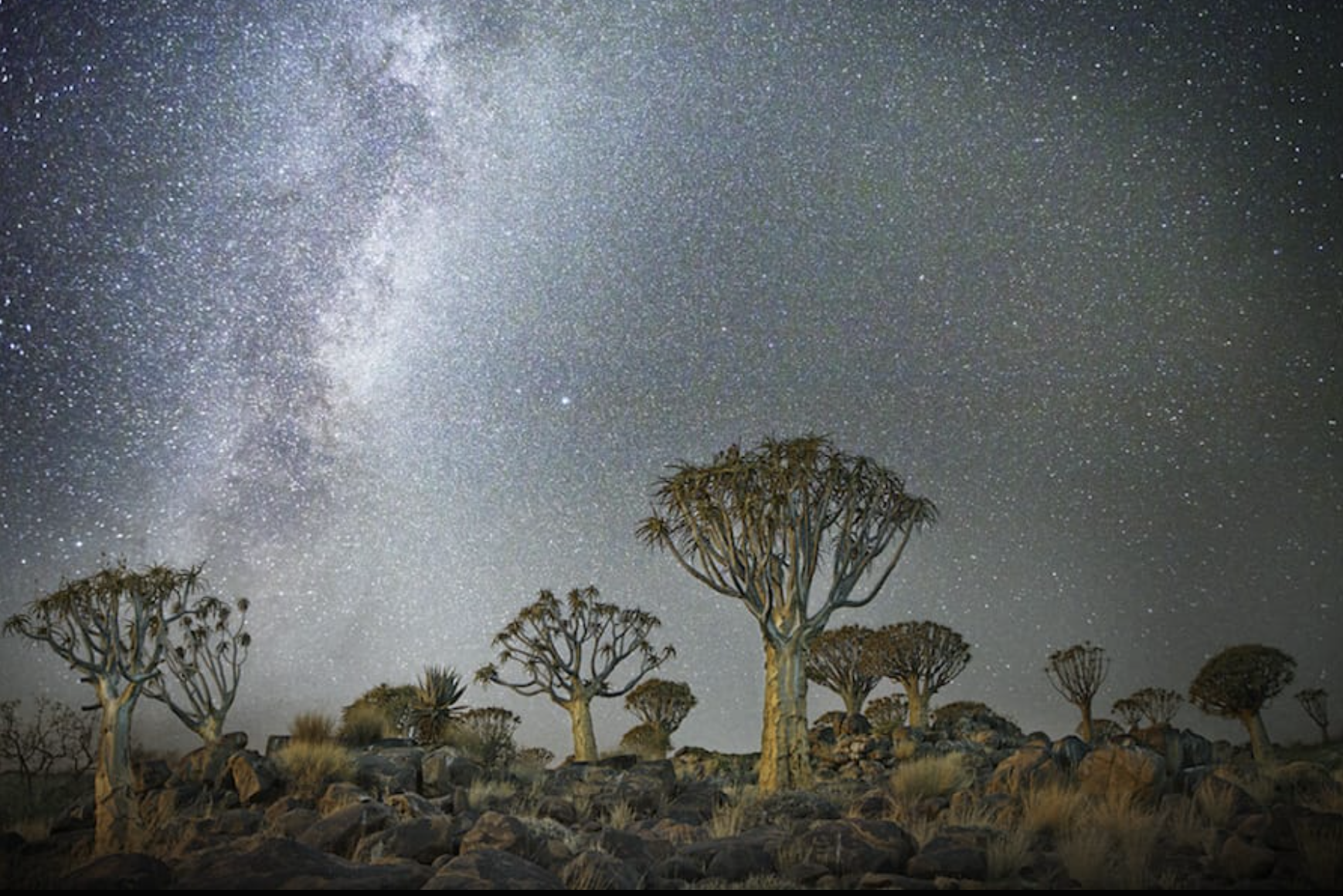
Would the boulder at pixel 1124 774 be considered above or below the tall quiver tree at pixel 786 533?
below

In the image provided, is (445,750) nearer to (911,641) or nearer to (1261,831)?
(1261,831)

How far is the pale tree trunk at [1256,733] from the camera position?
100 feet

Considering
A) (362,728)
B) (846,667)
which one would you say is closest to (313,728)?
(362,728)

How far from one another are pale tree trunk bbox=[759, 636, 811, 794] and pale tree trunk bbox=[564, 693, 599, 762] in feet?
39.5

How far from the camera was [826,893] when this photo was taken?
630 cm

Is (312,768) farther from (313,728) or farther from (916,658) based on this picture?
(916,658)

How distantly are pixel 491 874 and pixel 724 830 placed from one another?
166 inches

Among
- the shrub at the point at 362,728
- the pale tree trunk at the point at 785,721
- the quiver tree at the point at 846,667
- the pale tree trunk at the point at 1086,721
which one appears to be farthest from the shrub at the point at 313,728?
the pale tree trunk at the point at 1086,721

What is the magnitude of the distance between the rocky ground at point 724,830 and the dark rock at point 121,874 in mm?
18

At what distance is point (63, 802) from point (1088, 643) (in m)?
36.2

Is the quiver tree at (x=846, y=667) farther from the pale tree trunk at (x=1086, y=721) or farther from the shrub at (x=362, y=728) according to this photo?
the shrub at (x=362, y=728)

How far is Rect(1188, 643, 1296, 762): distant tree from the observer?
31547mm

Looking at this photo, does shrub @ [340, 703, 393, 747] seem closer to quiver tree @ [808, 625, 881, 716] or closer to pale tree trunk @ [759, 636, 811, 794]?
pale tree trunk @ [759, 636, 811, 794]

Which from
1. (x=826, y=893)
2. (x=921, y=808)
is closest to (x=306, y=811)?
(x=826, y=893)
